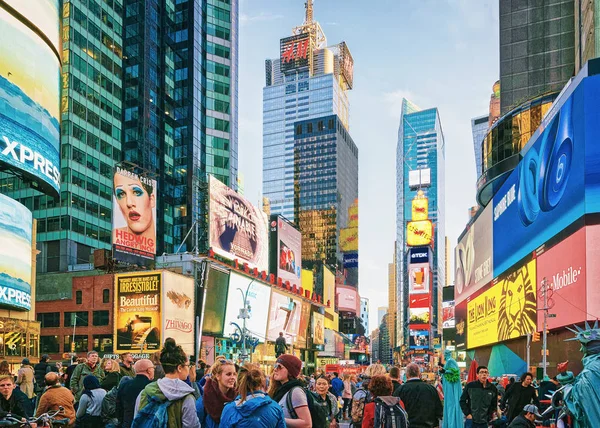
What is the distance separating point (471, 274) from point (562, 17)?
26259mm

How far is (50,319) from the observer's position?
59.8 m

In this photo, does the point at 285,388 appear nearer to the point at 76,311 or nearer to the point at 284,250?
the point at 76,311

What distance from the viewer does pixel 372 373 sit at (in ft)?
28.0

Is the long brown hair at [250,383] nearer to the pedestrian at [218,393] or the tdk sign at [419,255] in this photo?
the pedestrian at [218,393]

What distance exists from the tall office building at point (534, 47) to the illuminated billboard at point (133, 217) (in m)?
35.3

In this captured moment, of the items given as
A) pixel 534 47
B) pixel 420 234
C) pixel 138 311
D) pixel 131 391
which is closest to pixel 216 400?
pixel 131 391

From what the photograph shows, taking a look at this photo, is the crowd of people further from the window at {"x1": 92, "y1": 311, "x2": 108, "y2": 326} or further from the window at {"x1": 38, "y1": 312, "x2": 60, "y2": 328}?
the window at {"x1": 38, "y1": 312, "x2": 60, "y2": 328}

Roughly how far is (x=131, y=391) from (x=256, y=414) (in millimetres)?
2871

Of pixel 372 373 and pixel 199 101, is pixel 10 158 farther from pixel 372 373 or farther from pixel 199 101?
pixel 199 101

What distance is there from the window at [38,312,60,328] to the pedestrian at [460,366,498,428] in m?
53.5

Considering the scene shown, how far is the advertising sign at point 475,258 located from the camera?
56469mm

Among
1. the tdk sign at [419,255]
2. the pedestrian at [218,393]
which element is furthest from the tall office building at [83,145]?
the tdk sign at [419,255]

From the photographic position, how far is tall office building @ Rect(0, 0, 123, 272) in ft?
240

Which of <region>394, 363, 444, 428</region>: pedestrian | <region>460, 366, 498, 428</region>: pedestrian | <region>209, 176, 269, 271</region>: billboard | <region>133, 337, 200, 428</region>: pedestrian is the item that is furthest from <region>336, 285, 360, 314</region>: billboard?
<region>133, 337, 200, 428</region>: pedestrian
